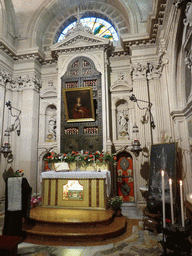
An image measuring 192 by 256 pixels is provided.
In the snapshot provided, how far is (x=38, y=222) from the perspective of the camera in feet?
17.4

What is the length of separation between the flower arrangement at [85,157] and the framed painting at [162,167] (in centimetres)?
170

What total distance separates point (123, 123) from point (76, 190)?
154 inches

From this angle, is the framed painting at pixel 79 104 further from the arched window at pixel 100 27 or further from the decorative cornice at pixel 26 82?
the arched window at pixel 100 27

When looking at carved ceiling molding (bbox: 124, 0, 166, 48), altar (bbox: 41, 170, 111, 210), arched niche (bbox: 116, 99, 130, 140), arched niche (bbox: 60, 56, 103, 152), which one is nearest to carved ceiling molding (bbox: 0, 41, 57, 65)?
arched niche (bbox: 60, 56, 103, 152)

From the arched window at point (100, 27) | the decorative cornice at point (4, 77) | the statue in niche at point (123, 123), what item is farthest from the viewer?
the arched window at point (100, 27)

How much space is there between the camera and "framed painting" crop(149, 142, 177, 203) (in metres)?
5.46

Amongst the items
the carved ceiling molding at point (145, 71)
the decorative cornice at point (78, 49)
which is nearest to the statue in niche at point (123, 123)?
the carved ceiling molding at point (145, 71)

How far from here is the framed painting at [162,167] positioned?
5461 millimetres

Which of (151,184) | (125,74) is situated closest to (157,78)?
(125,74)

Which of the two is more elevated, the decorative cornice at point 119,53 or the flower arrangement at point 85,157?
the decorative cornice at point 119,53

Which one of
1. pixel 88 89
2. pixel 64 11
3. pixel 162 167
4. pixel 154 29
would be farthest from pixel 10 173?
pixel 64 11

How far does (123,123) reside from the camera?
350 inches

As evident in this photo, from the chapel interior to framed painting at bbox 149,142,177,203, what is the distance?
0.17m

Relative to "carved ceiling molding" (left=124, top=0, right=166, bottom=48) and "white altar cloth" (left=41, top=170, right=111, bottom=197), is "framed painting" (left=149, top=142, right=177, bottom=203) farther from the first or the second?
"carved ceiling molding" (left=124, top=0, right=166, bottom=48)
